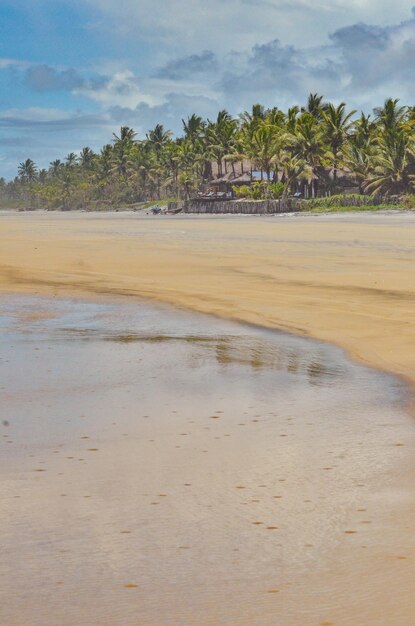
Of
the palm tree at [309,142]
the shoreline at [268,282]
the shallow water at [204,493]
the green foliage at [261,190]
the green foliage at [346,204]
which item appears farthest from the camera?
the green foliage at [261,190]

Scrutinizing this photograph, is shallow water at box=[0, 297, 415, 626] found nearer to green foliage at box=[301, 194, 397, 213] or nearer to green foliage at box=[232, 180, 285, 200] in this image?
green foliage at box=[301, 194, 397, 213]

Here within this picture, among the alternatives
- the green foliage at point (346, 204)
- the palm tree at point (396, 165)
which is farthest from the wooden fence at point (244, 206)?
the palm tree at point (396, 165)

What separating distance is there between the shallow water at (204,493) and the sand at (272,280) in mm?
1790

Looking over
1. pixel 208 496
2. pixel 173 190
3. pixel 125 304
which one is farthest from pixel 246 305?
pixel 173 190

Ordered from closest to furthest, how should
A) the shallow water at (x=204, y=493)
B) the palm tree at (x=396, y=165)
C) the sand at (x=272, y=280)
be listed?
the shallow water at (x=204, y=493), the sand at (x=272, y=280), the palm tree at (x=396, y=165)

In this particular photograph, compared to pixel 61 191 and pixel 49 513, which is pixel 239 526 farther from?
pixel 61 191

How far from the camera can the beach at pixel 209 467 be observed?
142 inches

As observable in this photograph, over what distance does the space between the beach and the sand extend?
0.36 ft

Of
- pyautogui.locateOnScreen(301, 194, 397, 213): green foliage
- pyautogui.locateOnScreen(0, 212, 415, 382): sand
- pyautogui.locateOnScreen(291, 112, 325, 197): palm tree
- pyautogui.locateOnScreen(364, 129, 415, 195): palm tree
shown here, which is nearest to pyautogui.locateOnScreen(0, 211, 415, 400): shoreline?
pyautogui.locateOnScreen(0, 212, 415, 382): sand

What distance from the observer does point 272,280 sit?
56.6ft

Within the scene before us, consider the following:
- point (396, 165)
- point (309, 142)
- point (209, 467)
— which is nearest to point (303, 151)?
point (309, 142)

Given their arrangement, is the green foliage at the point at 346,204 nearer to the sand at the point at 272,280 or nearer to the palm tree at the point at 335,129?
the palm tree at the point at 335,129

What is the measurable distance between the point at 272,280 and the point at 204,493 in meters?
12.6

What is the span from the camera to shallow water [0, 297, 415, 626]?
3553mm
